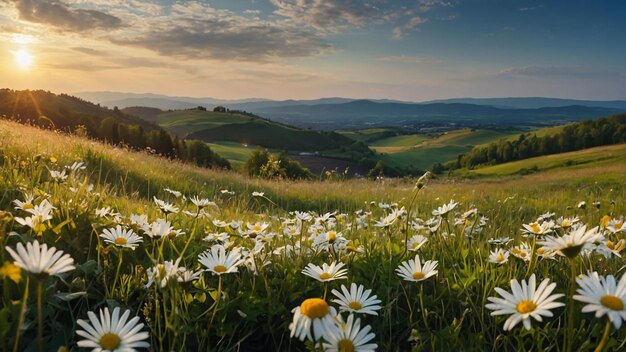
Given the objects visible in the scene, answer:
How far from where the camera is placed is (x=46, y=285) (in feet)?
7.83

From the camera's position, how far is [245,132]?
14738 centimetres

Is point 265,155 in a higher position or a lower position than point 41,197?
lower

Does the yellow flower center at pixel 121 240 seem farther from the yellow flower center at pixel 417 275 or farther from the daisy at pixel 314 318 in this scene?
the yellow flower center at pixel 417 275

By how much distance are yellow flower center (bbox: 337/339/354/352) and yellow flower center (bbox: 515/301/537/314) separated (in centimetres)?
65

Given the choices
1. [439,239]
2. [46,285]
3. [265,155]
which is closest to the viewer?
[46,285]

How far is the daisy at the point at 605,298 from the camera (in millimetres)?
1414

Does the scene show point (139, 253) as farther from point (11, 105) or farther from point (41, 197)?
point (11, 105)

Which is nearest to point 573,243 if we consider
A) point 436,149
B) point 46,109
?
point 46,109

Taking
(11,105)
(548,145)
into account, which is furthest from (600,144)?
(11,105)

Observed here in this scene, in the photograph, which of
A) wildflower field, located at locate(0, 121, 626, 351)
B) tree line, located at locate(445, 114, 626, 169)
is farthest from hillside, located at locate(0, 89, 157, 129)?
tree line, located at locate(445, 114, 626, 169)

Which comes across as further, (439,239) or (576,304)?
(439,239)

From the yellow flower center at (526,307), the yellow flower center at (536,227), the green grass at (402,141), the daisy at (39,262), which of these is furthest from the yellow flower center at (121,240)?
the green grass at (402,141)

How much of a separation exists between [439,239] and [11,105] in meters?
82.9

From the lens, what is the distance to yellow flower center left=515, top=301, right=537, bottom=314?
1708 millimetres
